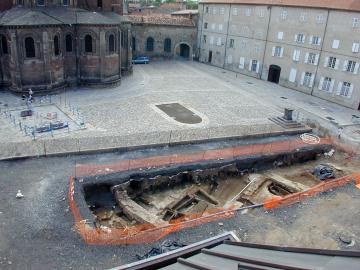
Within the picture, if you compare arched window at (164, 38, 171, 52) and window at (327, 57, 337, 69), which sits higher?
window at (327, 57, 337, 69)

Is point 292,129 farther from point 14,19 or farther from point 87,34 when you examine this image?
point 14,19

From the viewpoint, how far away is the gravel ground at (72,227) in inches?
540

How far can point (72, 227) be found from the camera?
1533 centimetres

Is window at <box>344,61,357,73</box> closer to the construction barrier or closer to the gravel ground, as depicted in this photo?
the construction barrier

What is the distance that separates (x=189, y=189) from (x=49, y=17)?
2233 centimetres

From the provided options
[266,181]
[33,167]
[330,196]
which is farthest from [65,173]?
[330,196]

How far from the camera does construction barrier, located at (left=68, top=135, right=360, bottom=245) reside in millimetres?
14773

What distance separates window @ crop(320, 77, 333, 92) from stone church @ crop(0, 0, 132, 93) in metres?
22.3

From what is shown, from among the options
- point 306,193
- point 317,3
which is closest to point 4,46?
point 306,193

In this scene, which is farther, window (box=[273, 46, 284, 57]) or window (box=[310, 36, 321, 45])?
window (box=[273, 46, 284, 57])

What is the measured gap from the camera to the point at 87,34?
115 ft

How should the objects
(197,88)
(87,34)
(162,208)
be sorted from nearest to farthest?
(162,208)
(87,34)
(197,88)

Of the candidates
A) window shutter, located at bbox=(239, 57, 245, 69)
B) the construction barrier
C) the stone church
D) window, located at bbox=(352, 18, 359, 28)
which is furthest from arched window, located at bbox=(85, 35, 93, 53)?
window, located at bbox=(352, 18, 359, 28)

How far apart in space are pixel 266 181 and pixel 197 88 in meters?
18.7
